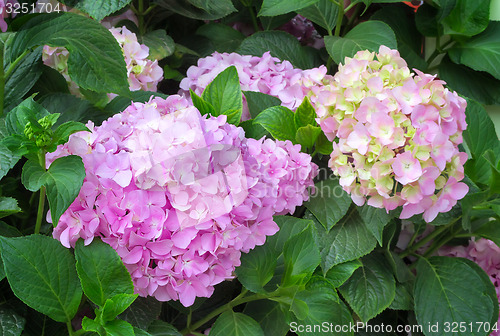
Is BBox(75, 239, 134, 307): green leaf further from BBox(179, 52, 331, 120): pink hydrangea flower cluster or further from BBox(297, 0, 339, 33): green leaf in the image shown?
BBox(297, 0, 339, 33): green leaf

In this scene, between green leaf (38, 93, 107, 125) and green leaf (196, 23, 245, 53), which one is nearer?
green leaf (38, 93, 107, 125)

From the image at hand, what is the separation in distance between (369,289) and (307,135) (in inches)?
9.4

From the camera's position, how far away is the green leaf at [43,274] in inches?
24.5

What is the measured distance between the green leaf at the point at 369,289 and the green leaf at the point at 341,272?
0.05 metres

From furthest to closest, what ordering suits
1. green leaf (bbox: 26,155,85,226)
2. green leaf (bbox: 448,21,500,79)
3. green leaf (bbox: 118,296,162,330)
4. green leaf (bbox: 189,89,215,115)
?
green leaf (bbox: 448,21,500,79), green leaf (bbox: 189,89,215,115), green leaf (bbox: 118,296,162,330), green leaf (bbox: 26,155,85,226)

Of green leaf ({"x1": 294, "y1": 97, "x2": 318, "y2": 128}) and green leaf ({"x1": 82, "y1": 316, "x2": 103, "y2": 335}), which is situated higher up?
green leaf ({"x1": 294, "y1": 97, "x2": 318, "y2": 128})

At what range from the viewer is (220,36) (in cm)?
112

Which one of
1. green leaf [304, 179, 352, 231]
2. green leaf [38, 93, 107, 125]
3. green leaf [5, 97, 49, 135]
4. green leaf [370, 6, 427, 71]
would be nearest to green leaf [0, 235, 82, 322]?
green leaf [5, 97, 49, 135]

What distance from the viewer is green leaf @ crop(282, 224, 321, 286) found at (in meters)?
0.69

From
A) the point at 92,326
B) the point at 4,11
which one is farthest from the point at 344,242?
the point at 4,11

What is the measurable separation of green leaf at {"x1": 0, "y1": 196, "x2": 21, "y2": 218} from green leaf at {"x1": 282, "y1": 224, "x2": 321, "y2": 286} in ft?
1.08

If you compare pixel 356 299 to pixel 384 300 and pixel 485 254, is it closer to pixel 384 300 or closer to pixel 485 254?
pixel 384 300

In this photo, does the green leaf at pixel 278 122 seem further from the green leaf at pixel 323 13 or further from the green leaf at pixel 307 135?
the green leaf at pixel 323 13

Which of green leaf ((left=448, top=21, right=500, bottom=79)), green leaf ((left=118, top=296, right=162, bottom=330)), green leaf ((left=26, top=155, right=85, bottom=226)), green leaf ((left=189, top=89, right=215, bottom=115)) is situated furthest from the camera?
green leaf ((left=448, top=21, right=500, bottom=79))
